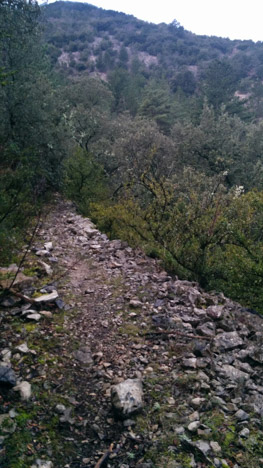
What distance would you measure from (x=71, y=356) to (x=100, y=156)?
17.6m

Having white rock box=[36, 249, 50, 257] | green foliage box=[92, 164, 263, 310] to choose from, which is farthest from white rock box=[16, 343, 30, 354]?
green foliage box=[92, 164, 263, 310]

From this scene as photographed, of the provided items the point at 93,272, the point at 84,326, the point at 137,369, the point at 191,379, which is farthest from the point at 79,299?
the point at 191,379

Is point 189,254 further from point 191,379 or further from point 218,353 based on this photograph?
point 191,379

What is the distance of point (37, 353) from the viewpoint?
456 cm

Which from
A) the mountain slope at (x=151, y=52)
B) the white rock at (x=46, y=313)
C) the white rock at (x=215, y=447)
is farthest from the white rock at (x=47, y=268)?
the mountain slope at (x=151, y=52)

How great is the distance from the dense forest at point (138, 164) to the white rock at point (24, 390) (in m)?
2.15

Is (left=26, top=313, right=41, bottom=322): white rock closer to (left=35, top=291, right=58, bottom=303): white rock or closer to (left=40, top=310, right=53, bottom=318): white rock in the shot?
(left=40, top=310, right=53, bottom=318): white rock

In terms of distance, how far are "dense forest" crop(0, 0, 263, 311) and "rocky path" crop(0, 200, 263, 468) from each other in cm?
138

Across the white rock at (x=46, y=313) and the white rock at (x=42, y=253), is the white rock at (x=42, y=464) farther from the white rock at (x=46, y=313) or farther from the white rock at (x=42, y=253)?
the white rock at (x=42, y=253)

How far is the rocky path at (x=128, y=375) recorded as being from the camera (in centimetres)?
344

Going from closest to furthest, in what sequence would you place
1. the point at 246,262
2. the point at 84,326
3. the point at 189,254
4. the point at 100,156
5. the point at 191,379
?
the point at 191,379, the point at 84,326, the point at 246,262, the point at 189,254, the point at 100,156

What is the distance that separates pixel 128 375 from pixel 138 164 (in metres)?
14.3

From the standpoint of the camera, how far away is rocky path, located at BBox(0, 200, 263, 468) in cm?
344

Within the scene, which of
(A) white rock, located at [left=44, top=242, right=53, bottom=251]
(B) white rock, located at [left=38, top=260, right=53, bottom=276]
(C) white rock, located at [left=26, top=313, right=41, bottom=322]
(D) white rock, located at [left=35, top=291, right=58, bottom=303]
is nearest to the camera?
(C) white rock, located at [left=26, top=313, right=41, bottom=322]
